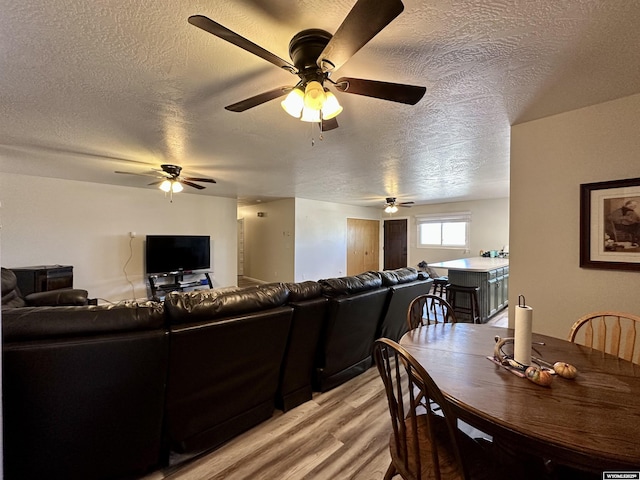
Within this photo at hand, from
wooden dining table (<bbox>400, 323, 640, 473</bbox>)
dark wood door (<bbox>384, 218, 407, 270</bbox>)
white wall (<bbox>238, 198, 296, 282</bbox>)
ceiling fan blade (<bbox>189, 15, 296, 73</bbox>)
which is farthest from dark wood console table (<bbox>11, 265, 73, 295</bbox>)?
dark wood door (<bbox>384, 218, 407, 270</bbox>)

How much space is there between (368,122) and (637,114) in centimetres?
181

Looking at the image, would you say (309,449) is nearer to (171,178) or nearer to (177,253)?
(171,178)

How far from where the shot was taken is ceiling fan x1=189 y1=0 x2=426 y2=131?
1.00m

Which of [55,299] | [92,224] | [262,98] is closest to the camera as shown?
[262,98]

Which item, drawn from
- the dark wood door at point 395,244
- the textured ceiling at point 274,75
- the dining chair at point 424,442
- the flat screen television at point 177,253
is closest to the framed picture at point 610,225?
the textured ceiling at point 274,75

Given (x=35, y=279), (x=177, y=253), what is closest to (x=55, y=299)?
(x=35, y=279)

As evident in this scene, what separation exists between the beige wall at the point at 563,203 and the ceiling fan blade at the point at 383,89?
1.54 metres

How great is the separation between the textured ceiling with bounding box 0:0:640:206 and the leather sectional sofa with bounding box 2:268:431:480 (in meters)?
1.34

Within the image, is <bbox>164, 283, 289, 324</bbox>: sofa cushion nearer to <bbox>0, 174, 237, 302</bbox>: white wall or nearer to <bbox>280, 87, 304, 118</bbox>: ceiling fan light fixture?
<bbox>280, 87, 304, 118</bbox>: ceiling fan light fixture

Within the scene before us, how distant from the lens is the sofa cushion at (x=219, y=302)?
158cm

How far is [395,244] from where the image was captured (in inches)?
347

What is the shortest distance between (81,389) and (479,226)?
7.61 metres

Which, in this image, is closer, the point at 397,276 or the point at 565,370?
the point at 565,370

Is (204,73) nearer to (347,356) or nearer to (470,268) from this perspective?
(347,356)
